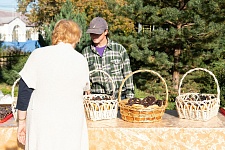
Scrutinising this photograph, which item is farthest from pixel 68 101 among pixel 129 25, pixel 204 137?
pixel 129 25

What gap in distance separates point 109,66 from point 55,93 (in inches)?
41.5

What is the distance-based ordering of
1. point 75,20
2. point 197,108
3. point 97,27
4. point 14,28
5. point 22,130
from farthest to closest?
point 14,28 < point 75,20 < point 97,27 < point 197,108 < point 22,130

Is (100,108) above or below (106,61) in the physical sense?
below

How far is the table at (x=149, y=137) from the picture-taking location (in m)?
2.35

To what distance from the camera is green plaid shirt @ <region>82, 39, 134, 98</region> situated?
2.92 metres

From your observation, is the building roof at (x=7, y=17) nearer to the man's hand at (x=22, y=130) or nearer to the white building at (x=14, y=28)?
the white building at (x=14, y=28)

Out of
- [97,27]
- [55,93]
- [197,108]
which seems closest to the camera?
[55,93]

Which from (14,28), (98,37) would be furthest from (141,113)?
(14,28)

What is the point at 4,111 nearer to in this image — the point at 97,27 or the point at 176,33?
the point at 97,27

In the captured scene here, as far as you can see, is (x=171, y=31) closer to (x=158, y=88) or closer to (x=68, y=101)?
(x=158, y=88)

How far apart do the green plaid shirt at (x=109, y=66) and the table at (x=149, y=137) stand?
2.08 ft

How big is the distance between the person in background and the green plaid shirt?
0.90 meters

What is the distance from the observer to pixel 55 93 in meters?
1.92

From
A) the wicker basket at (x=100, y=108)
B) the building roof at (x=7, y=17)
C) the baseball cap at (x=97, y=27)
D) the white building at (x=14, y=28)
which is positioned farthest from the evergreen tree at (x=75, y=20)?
the white building at (x=14, y=28)
